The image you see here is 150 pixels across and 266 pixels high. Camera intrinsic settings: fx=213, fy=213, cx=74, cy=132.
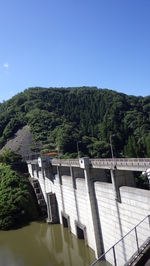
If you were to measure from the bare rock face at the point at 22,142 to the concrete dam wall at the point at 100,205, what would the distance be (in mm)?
50633

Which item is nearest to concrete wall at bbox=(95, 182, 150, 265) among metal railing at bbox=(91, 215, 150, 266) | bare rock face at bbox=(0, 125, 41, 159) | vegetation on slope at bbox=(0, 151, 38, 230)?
metal railing at bbox=(91, 215, 150, 266)

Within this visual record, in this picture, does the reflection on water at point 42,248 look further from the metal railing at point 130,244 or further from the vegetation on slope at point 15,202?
the metal railing at point 130,244

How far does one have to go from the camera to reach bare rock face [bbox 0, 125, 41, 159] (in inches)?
3315

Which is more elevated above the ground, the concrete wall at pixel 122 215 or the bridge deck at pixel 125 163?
the bridge deck at pixel 125 163

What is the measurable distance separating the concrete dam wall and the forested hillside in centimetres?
3207

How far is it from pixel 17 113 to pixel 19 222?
298 ft

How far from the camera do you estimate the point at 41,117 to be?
108 m

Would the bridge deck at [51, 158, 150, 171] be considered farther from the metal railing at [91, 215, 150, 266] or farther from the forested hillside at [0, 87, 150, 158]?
the forested hillside at [0, 87, 150, 158]

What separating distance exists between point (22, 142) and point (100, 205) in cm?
7290

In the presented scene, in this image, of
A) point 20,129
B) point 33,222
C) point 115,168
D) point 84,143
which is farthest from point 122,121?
point 115,168

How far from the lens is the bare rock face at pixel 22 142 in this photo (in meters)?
84.2

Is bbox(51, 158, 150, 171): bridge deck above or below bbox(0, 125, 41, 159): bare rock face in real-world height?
below

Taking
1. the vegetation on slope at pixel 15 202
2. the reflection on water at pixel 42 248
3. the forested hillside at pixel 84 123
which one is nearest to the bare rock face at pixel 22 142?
the forested hillside at pixel 84 123

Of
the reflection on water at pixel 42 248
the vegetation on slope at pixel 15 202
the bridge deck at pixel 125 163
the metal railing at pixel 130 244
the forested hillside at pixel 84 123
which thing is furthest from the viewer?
the forested hillside at pixel 84 123
